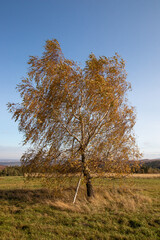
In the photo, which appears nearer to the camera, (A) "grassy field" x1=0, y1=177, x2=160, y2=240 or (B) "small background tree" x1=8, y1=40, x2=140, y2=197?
(A) "grassy field" x1=0, y1=177, x2=160, y2=240

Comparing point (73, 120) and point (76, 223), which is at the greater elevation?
point (73, 120)

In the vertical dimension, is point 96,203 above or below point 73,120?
below

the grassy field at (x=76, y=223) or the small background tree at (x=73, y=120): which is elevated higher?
the small background tree at (x=73, y=120)

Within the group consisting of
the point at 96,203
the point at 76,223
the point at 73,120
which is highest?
the point at 73,120

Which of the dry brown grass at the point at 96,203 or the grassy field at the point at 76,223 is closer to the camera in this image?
the grassy field at the point at 76,223

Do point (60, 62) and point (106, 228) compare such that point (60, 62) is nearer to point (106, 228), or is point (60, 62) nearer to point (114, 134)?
point (114, 134)

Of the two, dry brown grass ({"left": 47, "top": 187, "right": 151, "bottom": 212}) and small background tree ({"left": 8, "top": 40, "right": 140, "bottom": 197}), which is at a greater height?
small background tree ({"left": 8, "top": 40, "right": 140, "bottom": 197})

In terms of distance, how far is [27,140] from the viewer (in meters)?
11.7

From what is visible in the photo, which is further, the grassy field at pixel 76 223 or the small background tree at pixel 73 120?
the small background tree at pixel 73 120

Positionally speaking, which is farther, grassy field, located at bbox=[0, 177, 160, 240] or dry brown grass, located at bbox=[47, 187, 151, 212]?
dry brown grass, located at bbox=[47, 187, 151, 212]

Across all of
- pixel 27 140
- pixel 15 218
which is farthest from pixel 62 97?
pixel 15 218

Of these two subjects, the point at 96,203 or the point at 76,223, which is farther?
the point at 96,203

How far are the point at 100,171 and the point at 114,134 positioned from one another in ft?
8.94

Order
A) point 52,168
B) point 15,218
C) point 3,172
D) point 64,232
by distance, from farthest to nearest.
Result: point 3,172 → point 52,168 → point 15,218 → point 64,232
